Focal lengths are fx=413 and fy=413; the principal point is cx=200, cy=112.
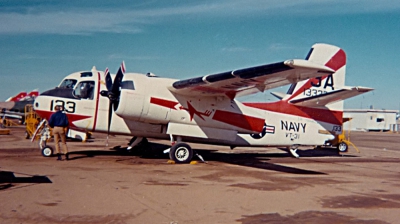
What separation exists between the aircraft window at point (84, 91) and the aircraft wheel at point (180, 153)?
135 inches

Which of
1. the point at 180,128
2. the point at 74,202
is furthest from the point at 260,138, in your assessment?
the point at 74,202

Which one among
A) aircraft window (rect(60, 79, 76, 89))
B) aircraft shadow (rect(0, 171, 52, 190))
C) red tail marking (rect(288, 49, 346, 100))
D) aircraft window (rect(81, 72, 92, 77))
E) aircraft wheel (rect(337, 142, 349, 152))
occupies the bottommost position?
aircraft wheel (rect(337, 142, 349, 152))

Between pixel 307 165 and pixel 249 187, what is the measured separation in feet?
19.4

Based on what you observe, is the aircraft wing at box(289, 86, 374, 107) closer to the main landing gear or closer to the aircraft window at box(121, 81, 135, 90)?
the main landing gear

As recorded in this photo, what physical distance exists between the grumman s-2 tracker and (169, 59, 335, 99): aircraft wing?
0.10 feet

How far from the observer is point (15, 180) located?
9.19 meters

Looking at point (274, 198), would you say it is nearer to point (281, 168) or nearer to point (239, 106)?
point (281, 168)

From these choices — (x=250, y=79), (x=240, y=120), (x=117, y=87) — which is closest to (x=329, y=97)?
(x=240, y=120)

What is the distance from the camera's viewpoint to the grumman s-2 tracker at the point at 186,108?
1308 centimetres

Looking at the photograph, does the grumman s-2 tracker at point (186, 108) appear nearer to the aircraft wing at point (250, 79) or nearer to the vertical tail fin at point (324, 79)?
the aircraft wing at point (250, 79)

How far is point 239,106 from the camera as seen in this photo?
49.7 feet

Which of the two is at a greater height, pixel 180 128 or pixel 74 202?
→ pixel 180 128

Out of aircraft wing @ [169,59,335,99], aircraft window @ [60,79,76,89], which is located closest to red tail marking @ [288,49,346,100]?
aircraft wing @ [169,59,335,99]

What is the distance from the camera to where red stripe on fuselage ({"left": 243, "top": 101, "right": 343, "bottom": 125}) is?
16344mm
